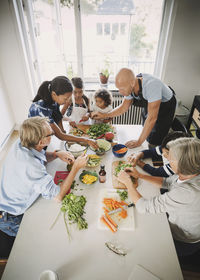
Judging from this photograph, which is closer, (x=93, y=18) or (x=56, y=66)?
(x=93, y=18)

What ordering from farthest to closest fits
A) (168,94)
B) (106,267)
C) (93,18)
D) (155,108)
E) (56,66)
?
1. (56,66)
2. (93,18)
3. (168,94)
4. (155,108)
5. (106,267)

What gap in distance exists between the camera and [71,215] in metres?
1.16

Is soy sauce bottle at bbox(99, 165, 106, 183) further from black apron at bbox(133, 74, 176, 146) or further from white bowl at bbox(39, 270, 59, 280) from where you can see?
black apron at bbox(133, 74, 176, 146)

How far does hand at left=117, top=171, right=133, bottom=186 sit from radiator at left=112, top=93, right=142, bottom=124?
2.09 m

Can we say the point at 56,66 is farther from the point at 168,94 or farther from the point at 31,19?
the point at 168,94

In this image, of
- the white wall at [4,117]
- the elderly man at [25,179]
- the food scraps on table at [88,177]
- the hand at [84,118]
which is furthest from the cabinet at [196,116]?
the white wall at [4,117]

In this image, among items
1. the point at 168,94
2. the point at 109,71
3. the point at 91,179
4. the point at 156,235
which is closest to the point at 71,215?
Answer: the point at 91,179

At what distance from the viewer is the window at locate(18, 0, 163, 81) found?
9.85 ft

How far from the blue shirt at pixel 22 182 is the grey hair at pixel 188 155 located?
2.65 feet

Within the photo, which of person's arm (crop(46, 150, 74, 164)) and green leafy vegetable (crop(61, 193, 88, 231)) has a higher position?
person's arm (crop(46, 150, 74, 164))

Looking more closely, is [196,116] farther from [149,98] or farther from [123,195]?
[123,195]

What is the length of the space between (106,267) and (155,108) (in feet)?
4.73

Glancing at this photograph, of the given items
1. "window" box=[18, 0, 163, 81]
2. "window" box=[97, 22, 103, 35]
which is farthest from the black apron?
"window" box=[97, 22, 103, 35]

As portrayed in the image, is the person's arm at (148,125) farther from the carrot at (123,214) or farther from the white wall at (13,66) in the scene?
the white wall at (13,66)
